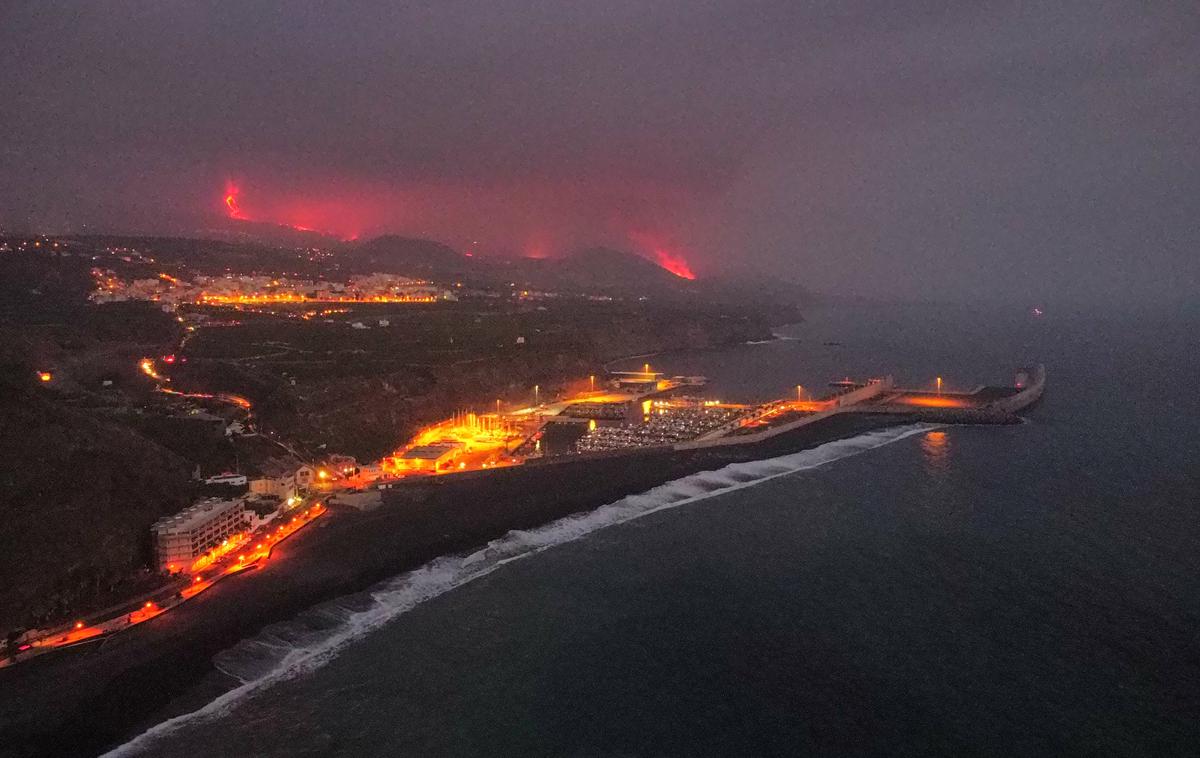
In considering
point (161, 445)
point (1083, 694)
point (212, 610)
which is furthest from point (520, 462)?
point (1083, 694)

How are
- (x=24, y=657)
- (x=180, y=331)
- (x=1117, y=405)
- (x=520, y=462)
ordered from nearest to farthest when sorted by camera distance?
(x=24, y=657)
(x=520, y=462)
(x=180, y=331)
(x=1117, y=405)

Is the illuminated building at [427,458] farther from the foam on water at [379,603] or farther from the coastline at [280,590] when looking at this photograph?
the foam on water at [379,603]

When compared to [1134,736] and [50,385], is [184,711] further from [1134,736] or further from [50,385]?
[50,385]

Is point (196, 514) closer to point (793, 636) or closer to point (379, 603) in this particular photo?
point (379, 603)

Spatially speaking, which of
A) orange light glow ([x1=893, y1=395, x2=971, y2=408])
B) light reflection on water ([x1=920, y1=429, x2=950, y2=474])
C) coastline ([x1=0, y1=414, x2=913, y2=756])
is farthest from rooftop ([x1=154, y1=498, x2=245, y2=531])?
orange light glow ([x1=893, y1=395, x2=971, y2=408])

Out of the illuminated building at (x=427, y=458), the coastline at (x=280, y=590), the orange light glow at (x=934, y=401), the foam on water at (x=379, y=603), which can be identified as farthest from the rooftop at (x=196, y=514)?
the orange light glow at (x=934, y=401)

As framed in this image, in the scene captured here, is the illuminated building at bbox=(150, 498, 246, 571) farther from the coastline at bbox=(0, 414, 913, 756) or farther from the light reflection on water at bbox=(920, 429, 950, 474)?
the light reflection on water at bbox=(920, 429, 950, 474)
